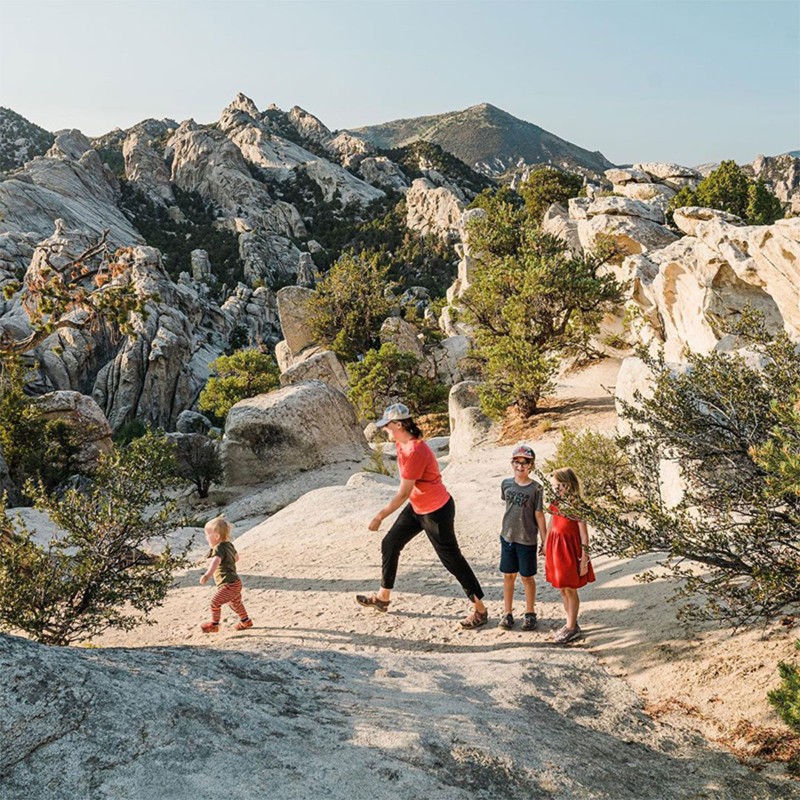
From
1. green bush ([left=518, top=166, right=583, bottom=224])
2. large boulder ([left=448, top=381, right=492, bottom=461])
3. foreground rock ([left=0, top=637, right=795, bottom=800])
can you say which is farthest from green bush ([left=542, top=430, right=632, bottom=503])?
green bush ([left=518, top=166, right=583, bottom=224])

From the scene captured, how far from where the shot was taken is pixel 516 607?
287 inches

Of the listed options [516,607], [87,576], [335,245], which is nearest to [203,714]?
[87,576]

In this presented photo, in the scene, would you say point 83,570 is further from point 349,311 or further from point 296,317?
point 296,317

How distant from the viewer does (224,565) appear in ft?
23.8

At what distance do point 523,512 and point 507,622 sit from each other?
48.3 inches

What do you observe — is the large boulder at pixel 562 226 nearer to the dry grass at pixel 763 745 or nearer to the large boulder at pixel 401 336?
the large boulder at pixel 401 336

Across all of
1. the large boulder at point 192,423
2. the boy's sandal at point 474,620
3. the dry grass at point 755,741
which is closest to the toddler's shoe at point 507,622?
the boy's sandal at point 474,620

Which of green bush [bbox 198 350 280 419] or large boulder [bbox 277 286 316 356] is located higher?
large boulder [bbox 277 286 316 356]

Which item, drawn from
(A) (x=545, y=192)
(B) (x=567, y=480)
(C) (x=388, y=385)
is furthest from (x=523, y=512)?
(A) (x=545, y=192)

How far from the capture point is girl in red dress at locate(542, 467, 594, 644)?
5980 millimetres

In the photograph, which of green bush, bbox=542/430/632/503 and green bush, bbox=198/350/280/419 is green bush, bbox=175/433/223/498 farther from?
green bush, bbox=542/430/632/503

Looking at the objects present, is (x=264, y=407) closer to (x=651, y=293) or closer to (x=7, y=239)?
(x=651, y=293)

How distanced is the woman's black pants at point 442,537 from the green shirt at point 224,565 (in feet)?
6.24

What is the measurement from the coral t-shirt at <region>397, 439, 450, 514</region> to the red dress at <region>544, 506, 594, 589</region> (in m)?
1.19
